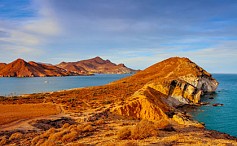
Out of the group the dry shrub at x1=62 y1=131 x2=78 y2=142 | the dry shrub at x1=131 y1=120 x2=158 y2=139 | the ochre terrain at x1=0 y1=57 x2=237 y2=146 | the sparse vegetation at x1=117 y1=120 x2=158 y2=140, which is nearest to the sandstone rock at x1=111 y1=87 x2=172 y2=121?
the ochre terrain at x1=0 y1=57 x2=237 y2=146

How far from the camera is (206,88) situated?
3004 inches

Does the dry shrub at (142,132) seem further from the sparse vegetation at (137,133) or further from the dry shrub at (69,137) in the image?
the dry shrub at (69,137)

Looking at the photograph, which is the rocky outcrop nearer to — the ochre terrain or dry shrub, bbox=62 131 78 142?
the ochre terrain

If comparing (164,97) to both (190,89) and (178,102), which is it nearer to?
(178,102)

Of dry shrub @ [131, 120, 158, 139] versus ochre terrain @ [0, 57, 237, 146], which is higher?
dry shrub @ [131, 120, 158, 139]

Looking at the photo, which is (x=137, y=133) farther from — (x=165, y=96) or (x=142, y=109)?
(x=165, y=96)

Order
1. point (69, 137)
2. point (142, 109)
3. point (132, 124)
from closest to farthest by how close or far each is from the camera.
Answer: point (69, 137)
point (132, 124)
point (142, 109)

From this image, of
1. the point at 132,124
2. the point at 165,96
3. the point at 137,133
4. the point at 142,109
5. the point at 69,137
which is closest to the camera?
the point at 137,133

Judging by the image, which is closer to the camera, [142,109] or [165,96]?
[142,109]

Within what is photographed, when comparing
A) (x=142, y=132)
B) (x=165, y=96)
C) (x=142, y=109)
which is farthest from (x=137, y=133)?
(x=165, y=96)

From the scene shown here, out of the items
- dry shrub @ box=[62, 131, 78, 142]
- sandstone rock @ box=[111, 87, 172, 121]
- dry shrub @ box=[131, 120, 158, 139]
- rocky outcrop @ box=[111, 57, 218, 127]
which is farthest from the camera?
rocky outcrop @ box=[111, 57, 218, 127]

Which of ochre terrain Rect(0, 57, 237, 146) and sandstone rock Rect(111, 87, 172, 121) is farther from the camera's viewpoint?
sandstone rock Rect(111, 87, 172, 121)

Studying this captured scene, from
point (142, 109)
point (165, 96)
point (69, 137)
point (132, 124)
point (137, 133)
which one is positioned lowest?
point (132, 124)

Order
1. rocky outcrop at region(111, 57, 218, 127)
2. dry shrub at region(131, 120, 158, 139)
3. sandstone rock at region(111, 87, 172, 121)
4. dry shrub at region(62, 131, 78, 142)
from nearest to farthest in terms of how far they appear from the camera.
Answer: dry shrub at region(131, 120, 158, 139), dry shrub at region(62, 131, 78, 142), sandstone rock at region(111, 87, 172, 121), rocky outcrop at region(111, 57, 218, 127)
